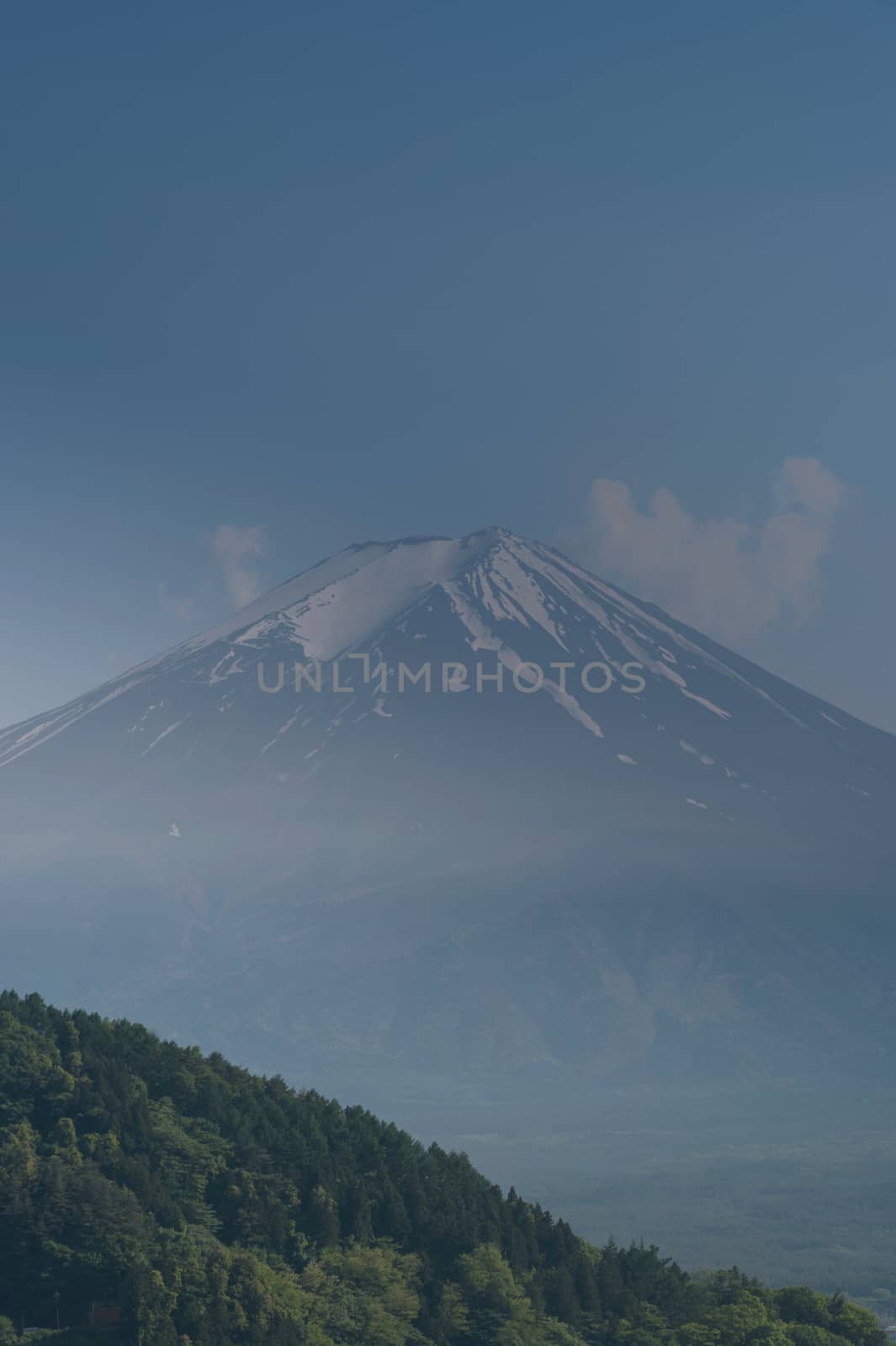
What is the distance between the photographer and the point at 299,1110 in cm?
7869

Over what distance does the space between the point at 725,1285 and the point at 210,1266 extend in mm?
27895

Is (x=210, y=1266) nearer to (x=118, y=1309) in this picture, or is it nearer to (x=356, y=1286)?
(x=118, y=1309)

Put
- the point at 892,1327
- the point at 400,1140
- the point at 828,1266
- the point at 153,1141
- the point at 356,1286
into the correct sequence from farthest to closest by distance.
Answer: the point at 828,1266, the point at 892,1327, the point at 400,1140, the point at 153,1141, the point at 356,1286

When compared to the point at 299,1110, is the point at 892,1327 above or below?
below

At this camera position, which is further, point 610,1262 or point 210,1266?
point 610,1262

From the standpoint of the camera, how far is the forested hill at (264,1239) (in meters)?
58.8

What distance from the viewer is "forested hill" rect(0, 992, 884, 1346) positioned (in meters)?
58.8


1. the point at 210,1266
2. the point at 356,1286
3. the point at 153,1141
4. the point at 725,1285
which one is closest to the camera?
the point at 210,1266

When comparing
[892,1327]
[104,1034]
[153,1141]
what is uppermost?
[104,1034]

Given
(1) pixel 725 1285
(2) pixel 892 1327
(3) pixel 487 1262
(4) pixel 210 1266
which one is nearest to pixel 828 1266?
(2) pixel 892 1327

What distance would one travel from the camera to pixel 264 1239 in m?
66.7

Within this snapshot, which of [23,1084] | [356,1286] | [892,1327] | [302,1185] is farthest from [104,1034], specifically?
[892,1327]

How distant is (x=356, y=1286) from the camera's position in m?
64.6

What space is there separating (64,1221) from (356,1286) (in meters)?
12.2
